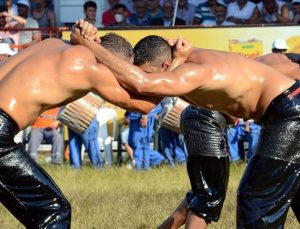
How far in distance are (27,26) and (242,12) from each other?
3522mm

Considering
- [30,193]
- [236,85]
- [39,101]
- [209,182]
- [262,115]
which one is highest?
[236,85]

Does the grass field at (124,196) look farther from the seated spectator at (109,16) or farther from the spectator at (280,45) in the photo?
the seated spectator at (109,16)

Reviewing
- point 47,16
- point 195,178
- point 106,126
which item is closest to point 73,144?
point 106,126

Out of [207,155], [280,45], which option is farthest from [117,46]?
[280,45]

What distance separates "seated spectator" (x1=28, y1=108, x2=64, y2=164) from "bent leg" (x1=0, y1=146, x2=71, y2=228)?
7.49m

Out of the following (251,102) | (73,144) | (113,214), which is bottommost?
(73,144)

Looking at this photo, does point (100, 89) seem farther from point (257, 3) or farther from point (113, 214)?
point (257, 3)

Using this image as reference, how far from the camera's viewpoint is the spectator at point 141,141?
41.7ft

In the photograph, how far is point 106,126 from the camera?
13.5 meters

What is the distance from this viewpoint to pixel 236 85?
5508 millimetres

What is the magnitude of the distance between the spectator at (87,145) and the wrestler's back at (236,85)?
7022mm

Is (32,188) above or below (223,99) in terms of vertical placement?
below

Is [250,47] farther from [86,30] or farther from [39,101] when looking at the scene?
[39,101]

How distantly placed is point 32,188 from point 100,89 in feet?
2.41
